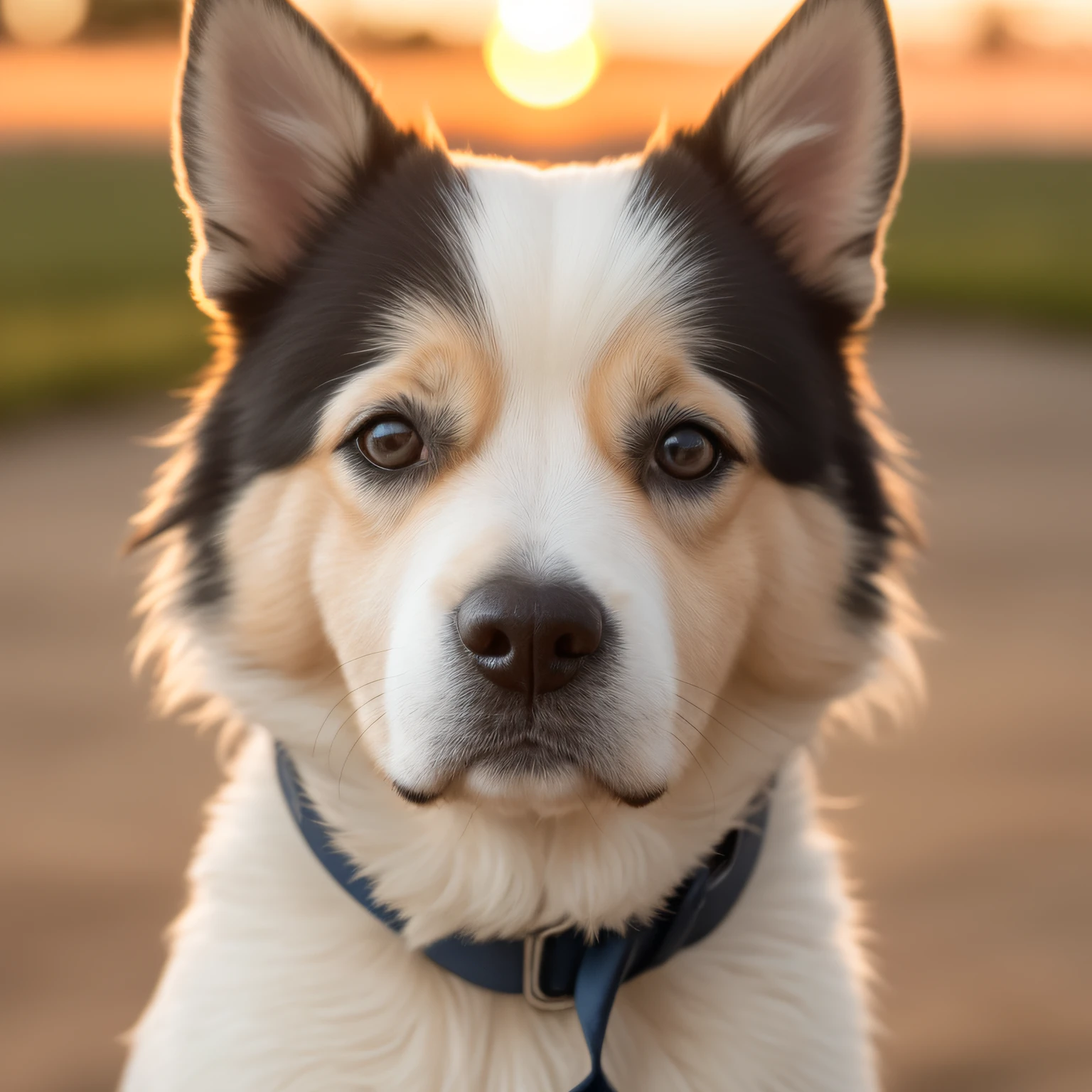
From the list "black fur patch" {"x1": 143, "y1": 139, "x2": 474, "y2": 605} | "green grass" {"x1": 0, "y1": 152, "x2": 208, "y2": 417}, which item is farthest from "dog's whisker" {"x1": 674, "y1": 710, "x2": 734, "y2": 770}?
"green grass" {"x1": 0, "y1": 152, "x2": 208, "y2": 417}

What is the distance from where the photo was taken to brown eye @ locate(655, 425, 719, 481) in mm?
2783

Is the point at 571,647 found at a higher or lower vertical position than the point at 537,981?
higher

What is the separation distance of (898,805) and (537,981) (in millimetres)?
4783

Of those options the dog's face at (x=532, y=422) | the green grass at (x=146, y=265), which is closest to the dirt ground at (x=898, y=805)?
the dog's face at (x=532, y=422)

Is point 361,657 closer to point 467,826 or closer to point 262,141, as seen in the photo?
point 467,826

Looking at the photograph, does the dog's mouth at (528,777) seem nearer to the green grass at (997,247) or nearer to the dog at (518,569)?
the dog at (518,569)

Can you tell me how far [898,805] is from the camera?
23.3 feet

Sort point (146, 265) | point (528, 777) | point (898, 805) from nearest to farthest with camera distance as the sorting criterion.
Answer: point (528, 777), point (898, 805), point (146, 265)

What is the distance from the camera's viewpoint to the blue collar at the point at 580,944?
264 cm

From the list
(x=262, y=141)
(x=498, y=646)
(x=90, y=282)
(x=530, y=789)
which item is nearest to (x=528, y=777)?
(x=530, y=789)

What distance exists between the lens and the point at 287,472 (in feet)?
9.59

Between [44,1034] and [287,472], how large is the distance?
310cm

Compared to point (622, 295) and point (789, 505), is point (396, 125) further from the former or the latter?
point (789, 505)

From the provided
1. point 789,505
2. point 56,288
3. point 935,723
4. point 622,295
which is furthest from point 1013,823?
point 56,288
